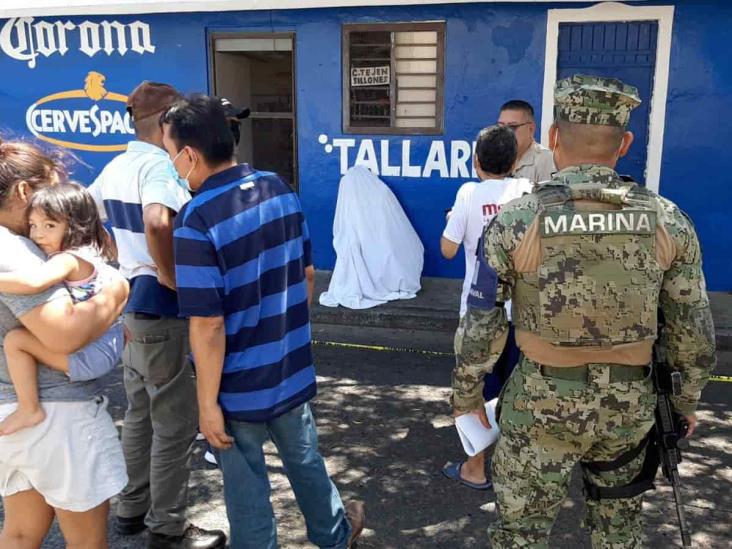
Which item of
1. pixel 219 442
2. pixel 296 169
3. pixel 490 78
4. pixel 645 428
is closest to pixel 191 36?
pixel 296 169

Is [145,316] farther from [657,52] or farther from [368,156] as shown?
[657,52]

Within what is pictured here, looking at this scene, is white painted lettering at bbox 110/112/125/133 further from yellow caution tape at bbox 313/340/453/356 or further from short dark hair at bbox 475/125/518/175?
short dark hair at bbox 475/125/518/175

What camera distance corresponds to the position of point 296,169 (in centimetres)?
757

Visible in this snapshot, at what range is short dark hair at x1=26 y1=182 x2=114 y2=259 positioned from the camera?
2072mm

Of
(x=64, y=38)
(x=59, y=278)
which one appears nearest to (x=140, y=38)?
(x=64, y=38)

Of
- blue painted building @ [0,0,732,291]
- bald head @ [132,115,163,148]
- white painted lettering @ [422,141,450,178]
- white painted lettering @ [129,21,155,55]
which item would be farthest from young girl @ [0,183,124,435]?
white painted lettering @ [129,21,155,55]

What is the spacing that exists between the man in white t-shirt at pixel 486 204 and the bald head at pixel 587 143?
1.03 m

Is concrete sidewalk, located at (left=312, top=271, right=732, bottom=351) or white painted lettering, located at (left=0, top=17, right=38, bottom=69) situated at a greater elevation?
white painted lettering, located at (left=0, top=17, right=38, bottom=69)

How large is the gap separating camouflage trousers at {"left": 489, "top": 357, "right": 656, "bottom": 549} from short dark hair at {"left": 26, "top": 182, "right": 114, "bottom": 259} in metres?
1.43

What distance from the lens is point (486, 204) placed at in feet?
10.6

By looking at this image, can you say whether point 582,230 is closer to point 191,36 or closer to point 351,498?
point 351,498

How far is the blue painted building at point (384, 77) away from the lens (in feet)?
20.6

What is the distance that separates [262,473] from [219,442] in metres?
0.22

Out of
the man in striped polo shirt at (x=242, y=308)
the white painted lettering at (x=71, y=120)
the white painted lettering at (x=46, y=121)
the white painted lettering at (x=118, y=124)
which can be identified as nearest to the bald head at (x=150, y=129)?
the man in striped polo shirt at (x=242, y=308)
